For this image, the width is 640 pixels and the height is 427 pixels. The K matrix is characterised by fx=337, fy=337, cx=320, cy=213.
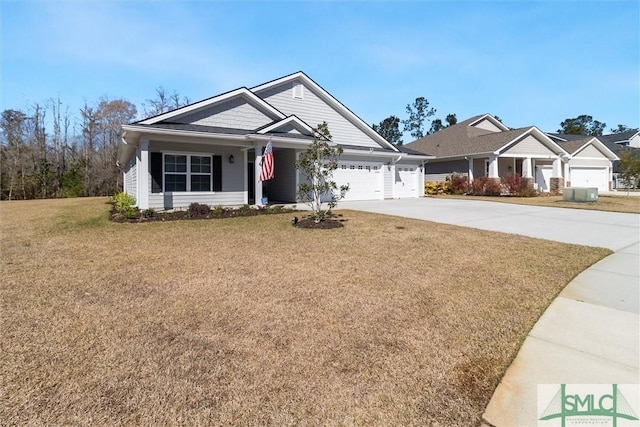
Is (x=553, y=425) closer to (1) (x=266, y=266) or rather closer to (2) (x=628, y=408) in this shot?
(2) (x=628, y=408)

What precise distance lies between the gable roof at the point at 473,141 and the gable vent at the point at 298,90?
1385 cm

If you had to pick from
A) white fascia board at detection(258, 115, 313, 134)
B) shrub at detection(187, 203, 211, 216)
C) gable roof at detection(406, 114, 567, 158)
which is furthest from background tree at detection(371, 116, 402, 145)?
shrub at detection(187, 203, 211, 216)

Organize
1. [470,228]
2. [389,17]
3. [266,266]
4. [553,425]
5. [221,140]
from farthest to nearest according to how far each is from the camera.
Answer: [221,140]
[389,17]
[470,228]
[266,266]
[553,425]

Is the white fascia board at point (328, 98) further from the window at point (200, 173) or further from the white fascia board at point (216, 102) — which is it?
the window at point (200, 173)

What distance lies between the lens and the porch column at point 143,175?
39.4ft

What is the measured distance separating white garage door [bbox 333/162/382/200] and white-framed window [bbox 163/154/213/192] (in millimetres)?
6617

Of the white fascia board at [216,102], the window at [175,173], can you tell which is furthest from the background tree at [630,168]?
the window at [175,173]

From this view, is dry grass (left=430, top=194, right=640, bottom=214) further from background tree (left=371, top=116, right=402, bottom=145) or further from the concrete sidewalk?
background tree (left=371, top=116, right=402, bottom=145)

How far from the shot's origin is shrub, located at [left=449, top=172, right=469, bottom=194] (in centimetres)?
2477

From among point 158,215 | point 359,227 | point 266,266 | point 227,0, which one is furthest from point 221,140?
point 266,266

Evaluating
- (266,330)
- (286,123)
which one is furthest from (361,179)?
(266,330)

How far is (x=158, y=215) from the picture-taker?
11.4m

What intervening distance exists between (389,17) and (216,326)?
1088 cm

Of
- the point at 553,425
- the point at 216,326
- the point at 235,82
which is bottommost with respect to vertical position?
the point at 553,425
